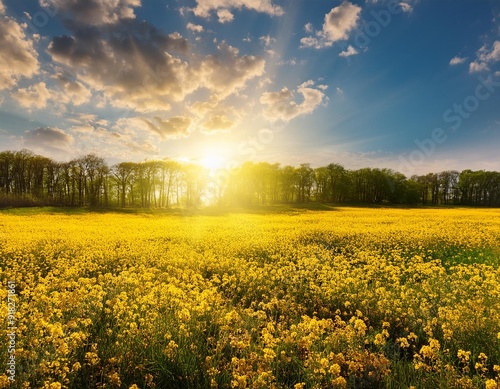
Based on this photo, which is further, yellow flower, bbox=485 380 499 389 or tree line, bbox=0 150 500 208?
tree line, bbox=0 150 500 208

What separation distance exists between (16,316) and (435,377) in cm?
656

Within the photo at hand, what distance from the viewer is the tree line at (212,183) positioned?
5881 centimetres

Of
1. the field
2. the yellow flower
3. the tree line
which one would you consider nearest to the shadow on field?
the tree line

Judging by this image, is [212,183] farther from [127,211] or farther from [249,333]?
[249,333]

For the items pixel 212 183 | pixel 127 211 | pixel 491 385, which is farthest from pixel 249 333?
pixel 212 183

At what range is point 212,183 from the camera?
7469cm

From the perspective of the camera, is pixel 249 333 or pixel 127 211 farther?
pixel 127 211

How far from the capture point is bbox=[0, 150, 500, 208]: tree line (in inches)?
2315

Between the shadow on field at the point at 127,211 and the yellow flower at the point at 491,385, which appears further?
the shadow on field at the point at 127,211

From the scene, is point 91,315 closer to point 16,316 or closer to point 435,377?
point 16,316

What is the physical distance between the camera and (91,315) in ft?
18.0

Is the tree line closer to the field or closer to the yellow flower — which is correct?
the field

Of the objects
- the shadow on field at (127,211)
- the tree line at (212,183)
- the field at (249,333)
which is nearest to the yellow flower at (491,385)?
the field at (249,333)

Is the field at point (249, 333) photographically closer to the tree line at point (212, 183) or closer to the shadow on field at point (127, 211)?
the shadow on field at point (127, 211)
